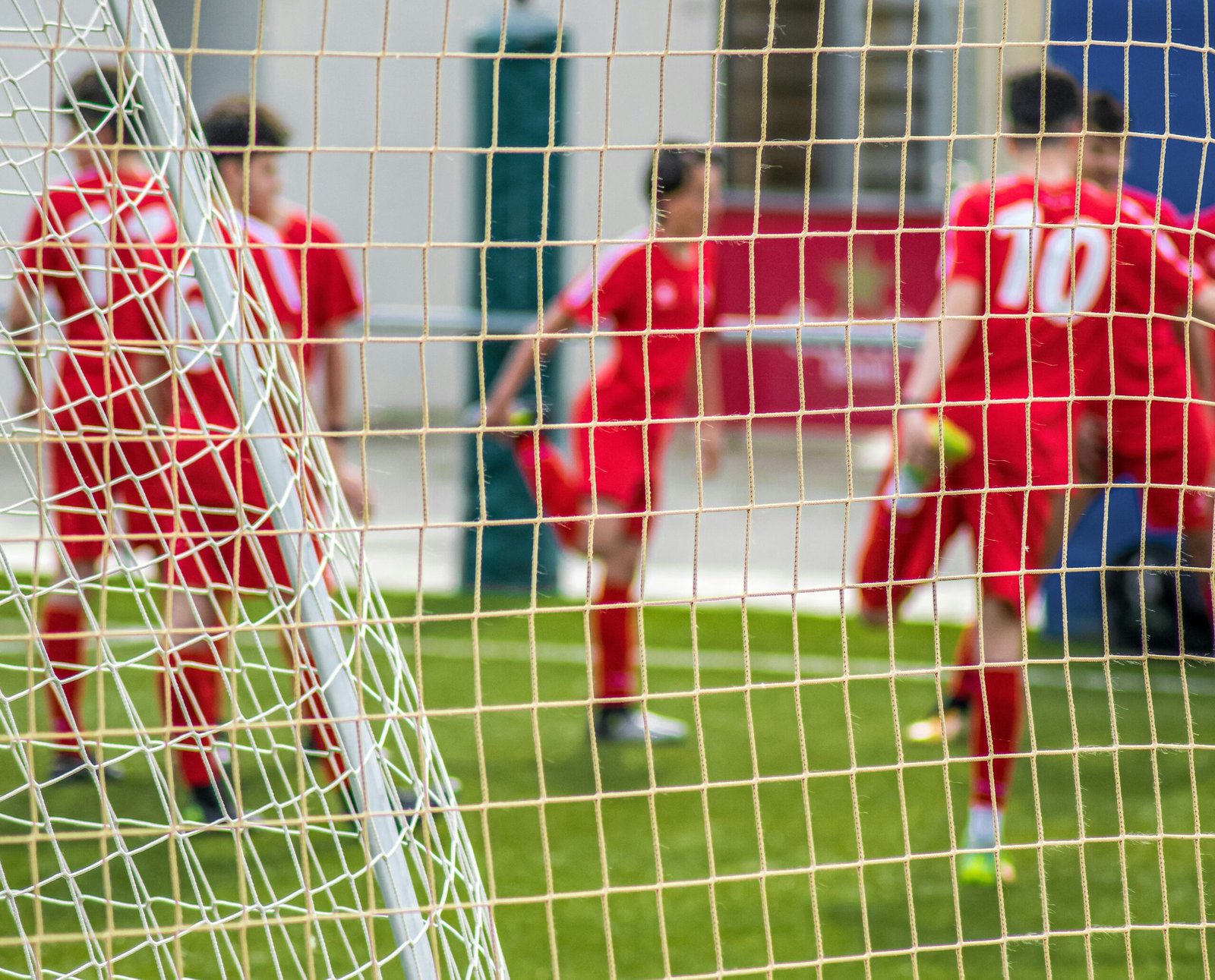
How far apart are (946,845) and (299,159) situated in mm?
8632

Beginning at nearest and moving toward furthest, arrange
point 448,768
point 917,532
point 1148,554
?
point 917,532, point 448,768, point 1148,554

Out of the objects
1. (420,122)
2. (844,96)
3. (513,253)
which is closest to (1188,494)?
(513,253)

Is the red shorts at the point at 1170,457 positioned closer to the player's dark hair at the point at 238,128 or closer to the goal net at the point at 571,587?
the goal net at the point at 571,587

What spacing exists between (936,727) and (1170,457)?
3.33ft

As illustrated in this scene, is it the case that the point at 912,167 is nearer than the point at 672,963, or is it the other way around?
the point at 672,963

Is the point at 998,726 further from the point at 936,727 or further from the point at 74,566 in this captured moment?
the point at 74,566

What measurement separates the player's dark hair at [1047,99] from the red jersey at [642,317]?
36.6 inches

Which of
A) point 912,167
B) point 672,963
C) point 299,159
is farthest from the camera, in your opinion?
point 912,167

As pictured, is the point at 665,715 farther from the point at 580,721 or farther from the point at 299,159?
the point at 299,159

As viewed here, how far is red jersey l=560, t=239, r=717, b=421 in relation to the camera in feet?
13.5

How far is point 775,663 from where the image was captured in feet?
17.7

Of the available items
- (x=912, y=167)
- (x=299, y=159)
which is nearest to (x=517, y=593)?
(x=299, y=159)

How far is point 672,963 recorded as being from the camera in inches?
116

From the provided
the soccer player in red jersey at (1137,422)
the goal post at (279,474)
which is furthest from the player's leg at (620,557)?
the goal post at (279,474)
